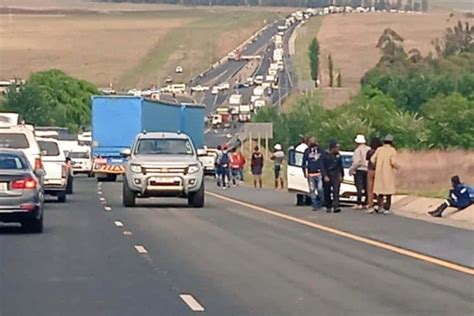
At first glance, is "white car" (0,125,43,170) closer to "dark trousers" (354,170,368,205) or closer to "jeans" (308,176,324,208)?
"jeans" (308,176,324,208)

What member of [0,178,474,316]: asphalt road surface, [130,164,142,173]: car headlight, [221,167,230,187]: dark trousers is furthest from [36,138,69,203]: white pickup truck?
[221,167,230,187]: dark trousers

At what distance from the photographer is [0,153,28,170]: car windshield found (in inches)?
1149

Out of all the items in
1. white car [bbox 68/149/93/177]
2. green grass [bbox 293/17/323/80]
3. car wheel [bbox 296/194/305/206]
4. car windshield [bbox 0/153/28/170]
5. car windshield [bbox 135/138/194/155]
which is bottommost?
white car [bbox 68/149/93/177]

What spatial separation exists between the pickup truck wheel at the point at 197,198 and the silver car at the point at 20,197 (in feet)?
34.3

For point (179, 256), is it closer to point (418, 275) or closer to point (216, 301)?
point (418, 275)

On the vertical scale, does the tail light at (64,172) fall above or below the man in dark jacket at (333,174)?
below

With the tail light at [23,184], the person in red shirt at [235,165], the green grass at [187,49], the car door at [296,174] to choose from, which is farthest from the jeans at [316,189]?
the green grass at [187,49]

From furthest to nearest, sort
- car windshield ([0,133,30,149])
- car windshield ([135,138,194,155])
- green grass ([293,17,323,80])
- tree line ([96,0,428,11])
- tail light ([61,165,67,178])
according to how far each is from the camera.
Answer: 1. tree line ([96,0,428,11])
2. green grass ([293,17,323,80])
3. tail light ([61,165,67,178])
4. car windshield ([135,138,194,155])
5. car windshield ([0,133,30,149])

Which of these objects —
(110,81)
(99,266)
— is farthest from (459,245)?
(110,81)

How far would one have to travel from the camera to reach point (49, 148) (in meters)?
44.0

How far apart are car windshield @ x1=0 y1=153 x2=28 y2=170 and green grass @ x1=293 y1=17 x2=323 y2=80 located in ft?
390

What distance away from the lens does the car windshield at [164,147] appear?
39625 millimetres

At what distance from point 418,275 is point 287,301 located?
364 centimetres

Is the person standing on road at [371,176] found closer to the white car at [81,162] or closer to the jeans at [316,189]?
the jeans at [316,189]
